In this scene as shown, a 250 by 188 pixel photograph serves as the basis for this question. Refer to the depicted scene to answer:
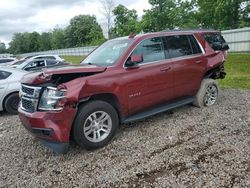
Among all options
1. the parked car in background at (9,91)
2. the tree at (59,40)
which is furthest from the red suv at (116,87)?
the tree at (59,40)

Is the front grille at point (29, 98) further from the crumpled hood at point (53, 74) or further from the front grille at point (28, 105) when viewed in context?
the crumpled hood at point (53, 74)

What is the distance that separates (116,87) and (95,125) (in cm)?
75

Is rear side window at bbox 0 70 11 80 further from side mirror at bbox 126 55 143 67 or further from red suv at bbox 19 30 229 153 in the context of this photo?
side mirror at bbox 126 55 143 67

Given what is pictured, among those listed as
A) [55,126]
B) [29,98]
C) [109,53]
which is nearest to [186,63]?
[109,53]

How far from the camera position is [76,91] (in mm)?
4020

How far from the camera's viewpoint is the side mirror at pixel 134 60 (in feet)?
15.2

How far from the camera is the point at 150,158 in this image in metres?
4.01

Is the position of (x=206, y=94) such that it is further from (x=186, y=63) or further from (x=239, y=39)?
(x=239, y=39)

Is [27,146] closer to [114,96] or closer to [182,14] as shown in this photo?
[114,96]

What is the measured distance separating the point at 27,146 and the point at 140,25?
3798 centimetres

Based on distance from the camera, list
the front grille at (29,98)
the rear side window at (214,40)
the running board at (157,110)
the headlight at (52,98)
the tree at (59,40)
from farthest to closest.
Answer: the tree at (59,40)
the rear side window at (214,40)
the running board at (157,110)
the front grille at (29,98)
the headlight at (52,98)

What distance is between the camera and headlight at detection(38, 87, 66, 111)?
154 inches

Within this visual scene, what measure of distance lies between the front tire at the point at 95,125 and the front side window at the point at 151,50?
1.26 m

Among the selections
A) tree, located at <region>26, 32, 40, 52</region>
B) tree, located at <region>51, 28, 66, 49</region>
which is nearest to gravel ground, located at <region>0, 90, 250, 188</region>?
tree, located at <region>51, 28, 66, 49</region>
